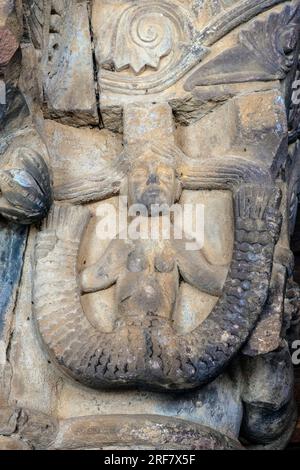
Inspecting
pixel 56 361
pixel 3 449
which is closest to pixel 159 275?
pixel 56 361

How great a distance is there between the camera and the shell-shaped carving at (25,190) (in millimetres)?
3510

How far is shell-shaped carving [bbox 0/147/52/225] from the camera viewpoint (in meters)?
3.51

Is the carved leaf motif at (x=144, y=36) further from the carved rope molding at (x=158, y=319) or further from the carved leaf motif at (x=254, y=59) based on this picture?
the carved rope molding at (x=158, y=319)

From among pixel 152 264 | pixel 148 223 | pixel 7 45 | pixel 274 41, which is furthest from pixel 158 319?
pixel 274 41

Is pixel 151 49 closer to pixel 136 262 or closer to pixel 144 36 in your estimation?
pixel 144 36

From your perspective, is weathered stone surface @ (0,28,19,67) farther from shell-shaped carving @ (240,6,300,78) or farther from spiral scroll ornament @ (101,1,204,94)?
shell-shaped carving @ (240,6,300,78)

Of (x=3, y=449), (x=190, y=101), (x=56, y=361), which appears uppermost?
(x=190, y=101)

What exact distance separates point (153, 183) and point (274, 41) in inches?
23.4

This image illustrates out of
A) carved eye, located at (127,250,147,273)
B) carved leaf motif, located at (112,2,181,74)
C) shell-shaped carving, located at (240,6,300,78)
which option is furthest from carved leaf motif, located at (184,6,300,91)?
carved eye, located at (127,250,147,273)

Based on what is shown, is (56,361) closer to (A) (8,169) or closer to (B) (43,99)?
(A) (8,169)

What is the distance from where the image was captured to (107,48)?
12.8 feet

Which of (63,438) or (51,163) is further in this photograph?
(51,163)

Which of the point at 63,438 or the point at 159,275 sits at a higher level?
the point at 159,275

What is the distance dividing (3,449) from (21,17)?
3.73 feet
